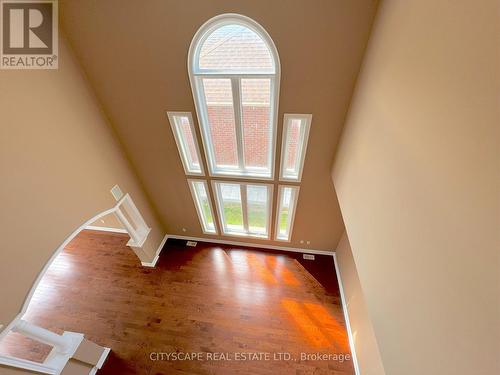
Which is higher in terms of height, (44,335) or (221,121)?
(221,121)

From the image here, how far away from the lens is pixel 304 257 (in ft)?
16.5

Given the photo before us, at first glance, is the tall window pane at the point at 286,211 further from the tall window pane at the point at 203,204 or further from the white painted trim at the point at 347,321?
the tall window pane at the point at 203,204

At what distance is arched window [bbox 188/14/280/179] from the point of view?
260 cm

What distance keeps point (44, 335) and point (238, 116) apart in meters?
3.86

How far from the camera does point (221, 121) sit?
135 inches

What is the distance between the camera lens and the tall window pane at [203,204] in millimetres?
4359

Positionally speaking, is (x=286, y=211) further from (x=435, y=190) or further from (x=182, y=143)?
(x=435, y=190)

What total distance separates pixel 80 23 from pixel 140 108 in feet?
3.67

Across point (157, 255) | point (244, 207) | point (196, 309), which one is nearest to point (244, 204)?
point (244, 207)

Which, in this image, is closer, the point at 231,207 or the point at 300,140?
the point at 300,140

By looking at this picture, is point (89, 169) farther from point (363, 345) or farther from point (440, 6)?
point (363, 345)
